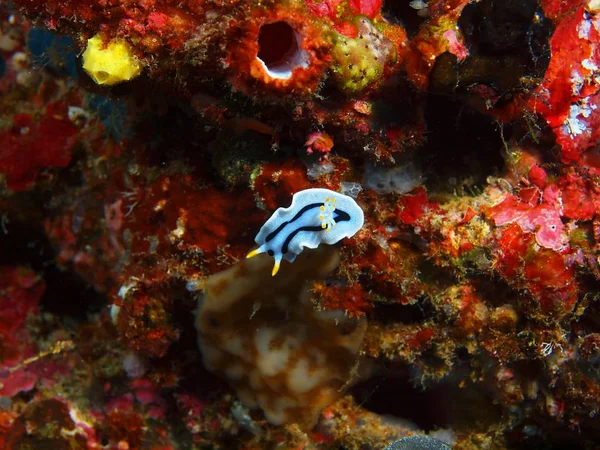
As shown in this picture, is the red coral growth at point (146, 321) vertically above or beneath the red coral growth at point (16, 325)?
above

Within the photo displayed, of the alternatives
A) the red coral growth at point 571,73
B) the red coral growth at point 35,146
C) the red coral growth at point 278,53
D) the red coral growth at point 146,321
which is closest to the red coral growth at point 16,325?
the red coral growth at point 35,146

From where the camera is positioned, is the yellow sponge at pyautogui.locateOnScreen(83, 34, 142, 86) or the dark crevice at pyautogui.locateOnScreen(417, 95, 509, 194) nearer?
the yellow sponge at pyautogui.locateOnScreen(83, 34, 142, 86)

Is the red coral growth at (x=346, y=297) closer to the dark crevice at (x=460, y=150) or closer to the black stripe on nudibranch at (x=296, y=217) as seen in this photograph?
the black stripe on nudibranch at (x=296, y=217)

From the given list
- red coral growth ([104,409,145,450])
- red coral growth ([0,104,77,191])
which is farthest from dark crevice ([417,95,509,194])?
red coral growth ([104,409,145,450])

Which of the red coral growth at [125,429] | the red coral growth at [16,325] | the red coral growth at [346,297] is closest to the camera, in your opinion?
the red coral growth at [346,297]

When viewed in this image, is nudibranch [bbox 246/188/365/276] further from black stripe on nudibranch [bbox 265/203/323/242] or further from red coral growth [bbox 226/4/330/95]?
red coral growth [bbox 226/4/330/95]

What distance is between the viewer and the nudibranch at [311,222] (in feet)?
10.7

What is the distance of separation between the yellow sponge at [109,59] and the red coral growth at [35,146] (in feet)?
8.33

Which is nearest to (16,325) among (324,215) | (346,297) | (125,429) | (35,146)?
(125,429)

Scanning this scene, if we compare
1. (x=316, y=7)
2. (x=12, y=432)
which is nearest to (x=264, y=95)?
(x=316, y=7)

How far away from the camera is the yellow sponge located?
3133mm

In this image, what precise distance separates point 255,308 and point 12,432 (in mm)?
3437

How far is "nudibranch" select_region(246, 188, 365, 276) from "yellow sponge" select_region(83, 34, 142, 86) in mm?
1476

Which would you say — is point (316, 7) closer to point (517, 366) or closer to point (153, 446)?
point (517, 366)
